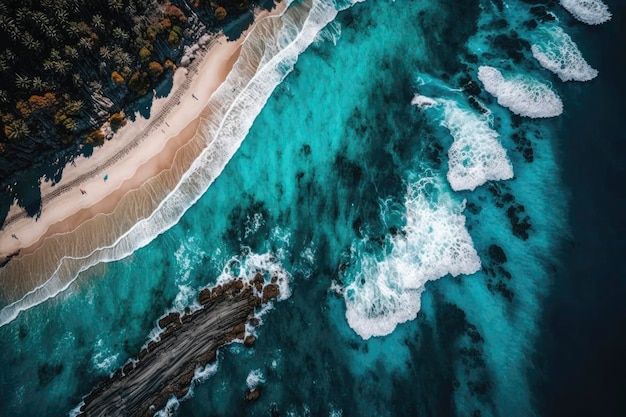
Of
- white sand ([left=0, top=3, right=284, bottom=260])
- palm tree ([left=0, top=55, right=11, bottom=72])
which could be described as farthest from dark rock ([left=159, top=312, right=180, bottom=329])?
palm tree ([left=0, top=55, right=11, bottom=72])

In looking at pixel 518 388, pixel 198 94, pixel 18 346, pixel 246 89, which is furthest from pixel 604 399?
pixel 18 346

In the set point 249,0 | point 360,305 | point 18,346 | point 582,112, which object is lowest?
point 360,305

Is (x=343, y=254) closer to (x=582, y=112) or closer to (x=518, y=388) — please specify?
(x=518, y=388)

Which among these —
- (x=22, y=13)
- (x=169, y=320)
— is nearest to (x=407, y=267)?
(x=169, y=320)

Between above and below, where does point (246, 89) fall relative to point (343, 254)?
above

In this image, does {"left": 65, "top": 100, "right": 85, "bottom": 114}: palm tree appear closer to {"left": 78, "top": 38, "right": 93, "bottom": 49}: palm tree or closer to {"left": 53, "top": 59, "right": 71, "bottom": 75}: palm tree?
{"left": 53, "top": 59, "right": 71, "bottom": 75}: palm tree
